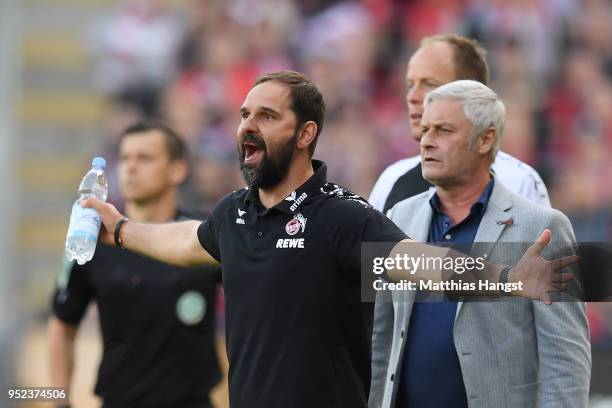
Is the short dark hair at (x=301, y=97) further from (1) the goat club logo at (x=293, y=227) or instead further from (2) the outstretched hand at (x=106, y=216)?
(2) the outstretched hand at (x=106, y=216)

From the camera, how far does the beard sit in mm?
4609

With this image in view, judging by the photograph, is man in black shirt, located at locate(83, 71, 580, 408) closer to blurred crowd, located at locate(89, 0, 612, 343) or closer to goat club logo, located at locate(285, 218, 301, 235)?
goat club logo, located at locate(285, 218, 301, 235)

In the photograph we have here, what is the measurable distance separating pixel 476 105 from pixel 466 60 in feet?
3.41

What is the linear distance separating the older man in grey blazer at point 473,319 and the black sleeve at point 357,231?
1.67ft

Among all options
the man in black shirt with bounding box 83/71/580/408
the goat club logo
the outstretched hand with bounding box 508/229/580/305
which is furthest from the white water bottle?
the outstretched hand with bounding box 508/229/580/305

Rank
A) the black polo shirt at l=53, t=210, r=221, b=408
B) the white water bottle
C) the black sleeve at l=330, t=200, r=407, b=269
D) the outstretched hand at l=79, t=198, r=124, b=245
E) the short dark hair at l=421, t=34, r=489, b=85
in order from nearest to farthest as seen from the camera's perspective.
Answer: the black sleeve at l=330, t=200, r=407, b=269
the white water bottle
the outstretched hand at l=79, t=198, r=124, b=245
the short dark hair at l=421, t=34, r=489, b=85
the black polo shirt at l=53, t=210, r=221, b=408

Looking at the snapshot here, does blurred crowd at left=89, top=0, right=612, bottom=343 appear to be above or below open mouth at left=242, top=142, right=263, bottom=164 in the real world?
above

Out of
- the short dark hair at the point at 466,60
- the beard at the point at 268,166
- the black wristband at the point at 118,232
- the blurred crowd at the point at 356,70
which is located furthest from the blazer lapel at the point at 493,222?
the blurred crowd at the point at 356,70

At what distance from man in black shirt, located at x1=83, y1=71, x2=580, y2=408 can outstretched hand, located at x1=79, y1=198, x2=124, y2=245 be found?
1.90ft

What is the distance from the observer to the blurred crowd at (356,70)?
1127cm

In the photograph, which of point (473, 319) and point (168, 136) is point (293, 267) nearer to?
point (473, 319)

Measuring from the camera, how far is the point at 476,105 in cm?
498

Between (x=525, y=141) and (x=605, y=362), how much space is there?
9.69ft

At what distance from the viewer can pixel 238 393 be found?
4492 mm
